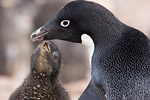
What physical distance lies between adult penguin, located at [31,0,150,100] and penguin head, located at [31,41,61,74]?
1.03 ft

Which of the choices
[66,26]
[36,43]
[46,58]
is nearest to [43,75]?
[46,58]

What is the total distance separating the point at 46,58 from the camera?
1.06 meters

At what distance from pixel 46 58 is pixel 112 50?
0.40 metres

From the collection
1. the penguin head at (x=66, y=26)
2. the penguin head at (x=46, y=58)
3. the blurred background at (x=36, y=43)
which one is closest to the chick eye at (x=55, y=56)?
the penguin head at (x=46, y=58)

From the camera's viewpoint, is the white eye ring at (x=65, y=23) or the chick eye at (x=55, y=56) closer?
the white eye ring at (x=65, y=23)

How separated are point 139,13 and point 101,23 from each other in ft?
6.11

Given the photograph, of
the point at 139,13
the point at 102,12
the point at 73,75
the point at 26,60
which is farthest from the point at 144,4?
the point at 102,12

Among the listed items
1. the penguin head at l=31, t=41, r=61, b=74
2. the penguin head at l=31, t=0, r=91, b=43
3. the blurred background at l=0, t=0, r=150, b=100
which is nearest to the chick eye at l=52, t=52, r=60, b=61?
the penguin head at l=31, t=41, r=61, b=74

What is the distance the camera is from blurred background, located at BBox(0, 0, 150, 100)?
223 cm

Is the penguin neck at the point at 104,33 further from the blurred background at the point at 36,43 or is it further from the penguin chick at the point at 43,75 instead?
the blurred background at the point at 36,43

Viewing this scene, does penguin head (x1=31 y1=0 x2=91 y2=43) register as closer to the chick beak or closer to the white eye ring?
the white eye ring

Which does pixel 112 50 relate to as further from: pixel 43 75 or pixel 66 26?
pixel 43 75

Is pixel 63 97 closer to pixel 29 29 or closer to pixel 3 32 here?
pixel 29 29

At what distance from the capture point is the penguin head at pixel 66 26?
2.35 feet
